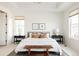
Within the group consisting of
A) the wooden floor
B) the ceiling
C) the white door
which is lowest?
the wooden floor

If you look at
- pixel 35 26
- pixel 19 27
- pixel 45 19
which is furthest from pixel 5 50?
pixel 45 19

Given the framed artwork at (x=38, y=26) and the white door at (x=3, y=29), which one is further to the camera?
the framed artwork at (x=38, y=26)

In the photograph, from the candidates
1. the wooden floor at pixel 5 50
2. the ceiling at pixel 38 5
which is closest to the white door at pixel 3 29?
the ceiling at pixel 38 5

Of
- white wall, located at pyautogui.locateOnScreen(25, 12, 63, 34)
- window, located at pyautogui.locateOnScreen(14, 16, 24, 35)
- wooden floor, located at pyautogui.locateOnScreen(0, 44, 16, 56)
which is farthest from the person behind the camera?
window, located at pyautogui.locateOnScreen(14, 16, 24, 35)

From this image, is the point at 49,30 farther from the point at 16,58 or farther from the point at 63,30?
the point at 16,58

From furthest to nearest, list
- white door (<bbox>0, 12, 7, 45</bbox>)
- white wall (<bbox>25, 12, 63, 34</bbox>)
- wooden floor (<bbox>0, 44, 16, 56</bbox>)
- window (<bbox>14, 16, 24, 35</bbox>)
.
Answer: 1. window (<bbox>14, 16, 24, 35</bbox>)
2. white wall (<bbox>25, 12, 63, 34</bbox>)
3. white door (<bbox>0, 12, 7, 45</bbox>)
4. wooden floor (<bbox>0, 44, 16, 56</bbox>)

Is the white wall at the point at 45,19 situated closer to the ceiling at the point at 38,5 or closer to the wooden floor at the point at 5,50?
the ceiling at the point at 38,5

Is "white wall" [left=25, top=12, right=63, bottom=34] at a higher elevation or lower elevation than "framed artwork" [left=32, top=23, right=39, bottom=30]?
higher

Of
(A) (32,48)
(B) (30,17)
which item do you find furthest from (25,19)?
(A) (32,48)

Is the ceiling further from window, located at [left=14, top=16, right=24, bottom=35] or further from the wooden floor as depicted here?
the wooden floor

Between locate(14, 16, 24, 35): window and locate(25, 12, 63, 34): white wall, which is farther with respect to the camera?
locate(14, 16, 24, 35): window

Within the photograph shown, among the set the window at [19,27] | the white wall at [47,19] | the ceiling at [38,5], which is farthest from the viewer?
the window at [19,27]

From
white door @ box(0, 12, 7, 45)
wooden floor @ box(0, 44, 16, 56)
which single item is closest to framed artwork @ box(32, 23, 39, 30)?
white door @ box(0, 12, 7, 45)

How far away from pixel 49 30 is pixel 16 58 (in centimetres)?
715
